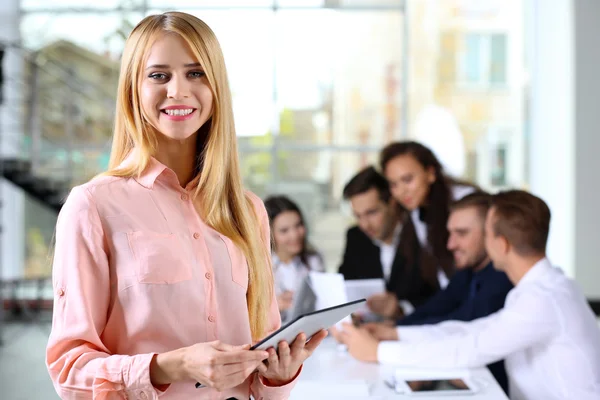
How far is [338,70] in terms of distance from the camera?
25.0 feet

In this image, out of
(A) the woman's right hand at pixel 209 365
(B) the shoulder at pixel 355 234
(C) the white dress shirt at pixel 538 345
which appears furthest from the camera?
(B) the shoulder at pixel 355 234

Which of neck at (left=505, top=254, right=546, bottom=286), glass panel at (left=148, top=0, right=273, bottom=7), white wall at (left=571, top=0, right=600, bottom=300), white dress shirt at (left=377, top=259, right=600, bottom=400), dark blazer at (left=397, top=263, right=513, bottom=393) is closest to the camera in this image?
white dress shirt at (left=377, top=259, right=600, bottom=400)

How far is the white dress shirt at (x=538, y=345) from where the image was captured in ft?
8.06

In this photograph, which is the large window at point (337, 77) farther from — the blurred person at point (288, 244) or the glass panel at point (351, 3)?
the blurred person at point (288, 244)

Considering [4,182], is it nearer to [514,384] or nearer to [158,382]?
[514,384]

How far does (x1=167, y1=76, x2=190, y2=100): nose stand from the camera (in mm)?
1349

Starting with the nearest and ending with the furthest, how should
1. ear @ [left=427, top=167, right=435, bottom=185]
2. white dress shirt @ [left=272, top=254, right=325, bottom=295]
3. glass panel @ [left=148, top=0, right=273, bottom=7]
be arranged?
1. white dress shirt @ [left=272, top=254, right=325, bottom=295]
2. ear @ [left=427, top=167, right=435, bottom=185]
3. glass panel @ [left=148, top=0, right=273, bottom=7]

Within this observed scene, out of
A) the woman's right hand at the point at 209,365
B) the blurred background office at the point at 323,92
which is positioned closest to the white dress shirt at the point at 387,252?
the woman's right hand at the point at 209,365

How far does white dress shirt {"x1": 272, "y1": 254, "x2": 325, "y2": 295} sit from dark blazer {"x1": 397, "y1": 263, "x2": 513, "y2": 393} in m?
0.67

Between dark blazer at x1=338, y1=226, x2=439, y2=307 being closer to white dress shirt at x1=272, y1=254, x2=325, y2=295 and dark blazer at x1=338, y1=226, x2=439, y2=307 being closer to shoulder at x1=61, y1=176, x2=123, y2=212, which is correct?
white dress shirt at x1=272, y1=254, x2=325, y2=295

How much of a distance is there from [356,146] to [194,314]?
640 cm

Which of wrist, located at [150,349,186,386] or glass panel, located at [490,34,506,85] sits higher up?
glass panel, located at [490,34,506,85]

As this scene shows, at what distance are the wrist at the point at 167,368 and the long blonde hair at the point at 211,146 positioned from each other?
28cm

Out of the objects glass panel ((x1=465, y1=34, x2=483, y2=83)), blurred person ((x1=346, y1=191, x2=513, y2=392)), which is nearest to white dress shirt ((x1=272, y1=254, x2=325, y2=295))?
blurred person ((x1=346, y1=191, x2=513, y2=392))
